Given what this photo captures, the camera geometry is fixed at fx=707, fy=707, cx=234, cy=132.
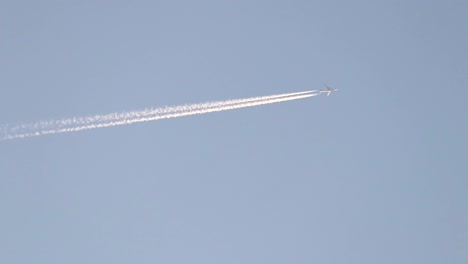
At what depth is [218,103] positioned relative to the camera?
55.7m

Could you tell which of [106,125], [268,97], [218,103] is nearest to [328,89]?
[268,97]

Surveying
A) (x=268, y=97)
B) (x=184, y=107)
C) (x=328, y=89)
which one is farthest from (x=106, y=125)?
(x=328, y=89)

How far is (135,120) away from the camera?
53969 millimetres

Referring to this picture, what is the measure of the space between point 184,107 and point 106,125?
252 inches

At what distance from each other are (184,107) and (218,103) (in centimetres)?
270

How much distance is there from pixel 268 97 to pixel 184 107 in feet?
26.0

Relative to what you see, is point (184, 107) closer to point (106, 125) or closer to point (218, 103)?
point (218, 103)

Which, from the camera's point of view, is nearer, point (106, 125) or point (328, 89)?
point (106, 125)

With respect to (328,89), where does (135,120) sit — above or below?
below

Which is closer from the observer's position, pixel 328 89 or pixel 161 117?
pixel 161 117

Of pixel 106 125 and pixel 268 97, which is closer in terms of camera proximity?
pixel 106 125

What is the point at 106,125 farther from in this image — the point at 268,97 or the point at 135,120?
the point at 268,97

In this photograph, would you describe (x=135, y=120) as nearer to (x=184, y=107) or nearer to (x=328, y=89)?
(x=184, y=107)

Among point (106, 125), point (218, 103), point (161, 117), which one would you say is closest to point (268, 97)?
point (218, 103)
